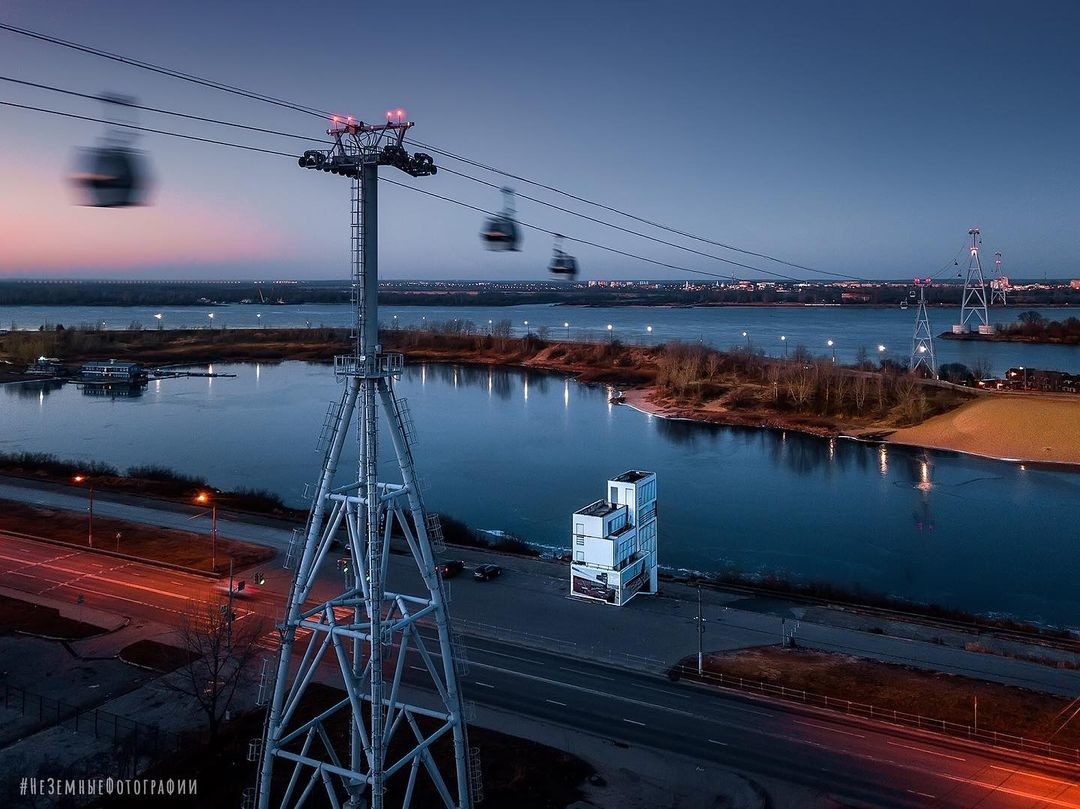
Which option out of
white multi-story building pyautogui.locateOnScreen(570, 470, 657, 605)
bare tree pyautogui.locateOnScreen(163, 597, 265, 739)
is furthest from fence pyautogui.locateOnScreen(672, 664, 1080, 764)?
bare tree pyautogui.locateOnScreen(163, 597, 265, 739)

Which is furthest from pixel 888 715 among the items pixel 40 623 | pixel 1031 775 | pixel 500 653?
pixel 40 623

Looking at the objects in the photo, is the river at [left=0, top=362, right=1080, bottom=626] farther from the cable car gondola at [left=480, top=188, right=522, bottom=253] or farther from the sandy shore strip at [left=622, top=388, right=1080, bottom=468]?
the cable car gondola at [left=480, top=188, right=522, bottom=253]

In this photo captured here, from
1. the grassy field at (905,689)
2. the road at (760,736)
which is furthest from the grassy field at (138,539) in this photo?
the grassy field at (905,689)

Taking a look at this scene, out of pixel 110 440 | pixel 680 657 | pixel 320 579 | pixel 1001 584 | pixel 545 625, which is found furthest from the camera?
pixel 110 440

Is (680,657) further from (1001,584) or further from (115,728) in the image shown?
(1001,584)

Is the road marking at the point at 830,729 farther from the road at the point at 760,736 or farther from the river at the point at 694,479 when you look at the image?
the river at the point at 694,479

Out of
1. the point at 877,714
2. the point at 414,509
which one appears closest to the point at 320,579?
the point at 414,509
